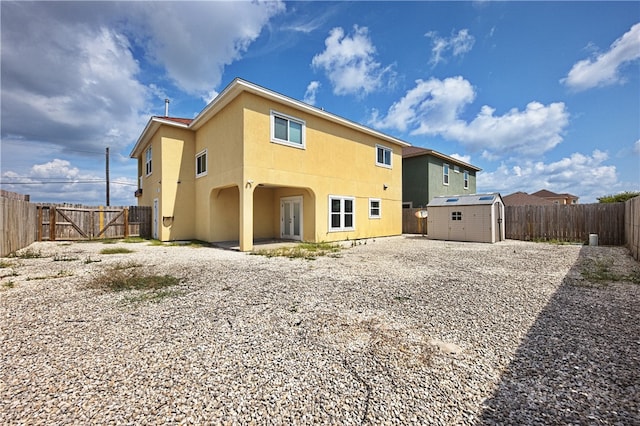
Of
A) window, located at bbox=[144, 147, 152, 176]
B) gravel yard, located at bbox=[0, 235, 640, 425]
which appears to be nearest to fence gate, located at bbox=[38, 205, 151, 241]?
window, located at bbox=[144, 147, 152, 176]

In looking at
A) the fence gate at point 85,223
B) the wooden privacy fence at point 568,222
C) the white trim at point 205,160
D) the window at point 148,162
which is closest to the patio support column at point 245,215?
the white trim at point 205,160

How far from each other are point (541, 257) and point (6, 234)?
17.6 meters

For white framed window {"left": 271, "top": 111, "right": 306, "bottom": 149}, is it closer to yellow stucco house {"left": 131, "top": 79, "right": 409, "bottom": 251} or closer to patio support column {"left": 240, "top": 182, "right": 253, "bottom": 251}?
yellow stucco house {"left": 131, "top": 79, "right": 409, "bottom": 251}

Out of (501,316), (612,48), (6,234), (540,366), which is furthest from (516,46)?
(6,234)

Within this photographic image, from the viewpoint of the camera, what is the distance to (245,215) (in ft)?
32.8

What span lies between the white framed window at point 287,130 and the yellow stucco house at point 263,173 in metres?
0.04

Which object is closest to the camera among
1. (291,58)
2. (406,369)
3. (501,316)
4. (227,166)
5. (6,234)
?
(406,369)

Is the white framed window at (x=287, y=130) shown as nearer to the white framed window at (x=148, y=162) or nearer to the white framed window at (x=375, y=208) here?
the white framed window at (x=375, y=208)

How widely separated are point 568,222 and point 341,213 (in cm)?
1148

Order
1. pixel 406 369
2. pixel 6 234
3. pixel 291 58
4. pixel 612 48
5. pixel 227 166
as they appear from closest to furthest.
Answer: pixel 406 369 → pixel 6 234 → pixel 612 48 → pixel 227 166 → pixel 291 58

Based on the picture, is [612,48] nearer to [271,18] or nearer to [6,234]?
[271,18]

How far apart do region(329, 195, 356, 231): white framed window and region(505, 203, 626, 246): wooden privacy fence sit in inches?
356

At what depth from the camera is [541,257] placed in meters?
8.62

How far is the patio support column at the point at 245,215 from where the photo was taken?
984 cm
